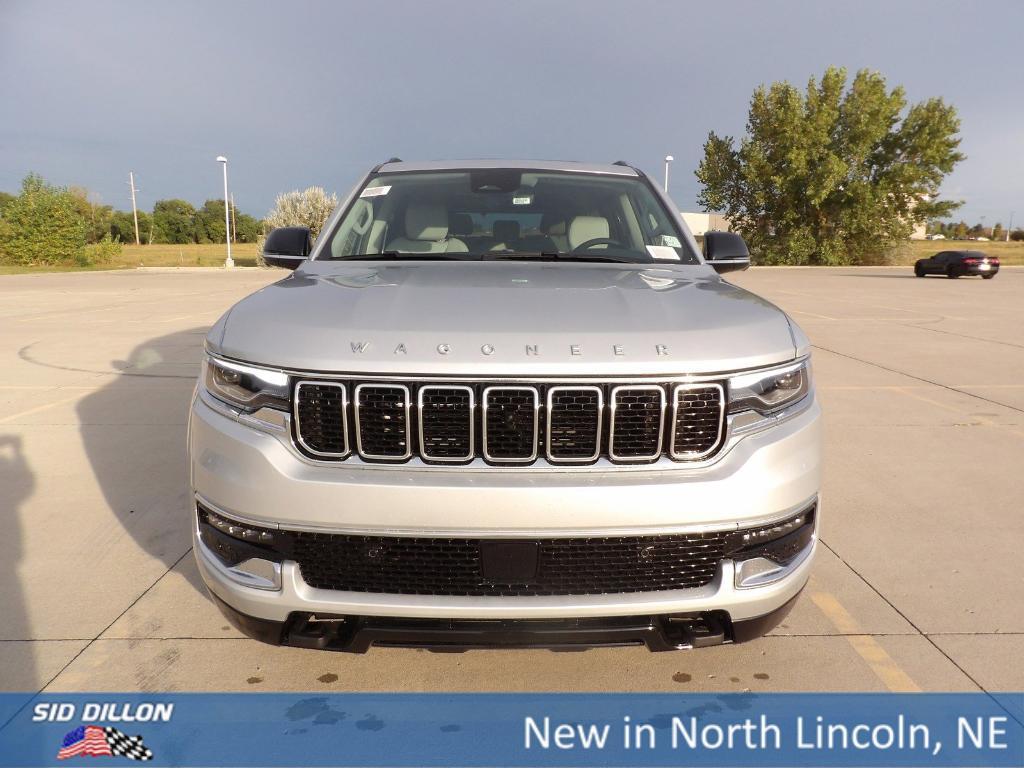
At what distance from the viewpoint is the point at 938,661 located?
284 centimetres

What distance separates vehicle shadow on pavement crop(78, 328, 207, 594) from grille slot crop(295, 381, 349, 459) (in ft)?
5.23

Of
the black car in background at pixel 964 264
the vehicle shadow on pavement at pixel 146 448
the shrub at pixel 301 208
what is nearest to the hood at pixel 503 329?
the vehicle shadow on pavement at pixel 146 448

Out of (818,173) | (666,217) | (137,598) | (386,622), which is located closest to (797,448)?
(386,622)

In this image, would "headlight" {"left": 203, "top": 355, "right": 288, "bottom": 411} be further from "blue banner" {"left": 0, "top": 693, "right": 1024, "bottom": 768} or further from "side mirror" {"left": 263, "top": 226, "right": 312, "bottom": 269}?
"side mirror" {"left": 263, "top": 226, "right": 312, "bottom": 269}

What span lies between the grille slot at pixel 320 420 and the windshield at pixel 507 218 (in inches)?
57.3

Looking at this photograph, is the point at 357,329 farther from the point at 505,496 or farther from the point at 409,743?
the point at 409,743

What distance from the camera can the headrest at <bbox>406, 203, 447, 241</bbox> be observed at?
3.89m

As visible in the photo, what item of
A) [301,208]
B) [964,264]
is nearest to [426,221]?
[964,264]

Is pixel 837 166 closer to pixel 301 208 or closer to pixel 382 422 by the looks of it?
pixel 301 208

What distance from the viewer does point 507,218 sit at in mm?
3918

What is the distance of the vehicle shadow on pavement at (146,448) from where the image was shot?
13.4 ft

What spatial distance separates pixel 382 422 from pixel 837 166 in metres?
48.6

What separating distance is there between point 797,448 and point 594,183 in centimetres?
223

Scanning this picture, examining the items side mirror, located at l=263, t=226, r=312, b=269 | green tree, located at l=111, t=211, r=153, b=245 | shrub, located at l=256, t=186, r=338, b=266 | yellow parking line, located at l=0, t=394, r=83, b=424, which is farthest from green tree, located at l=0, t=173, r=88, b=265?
green tree, located at l=111, t=211, r=153, b=245
